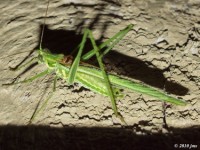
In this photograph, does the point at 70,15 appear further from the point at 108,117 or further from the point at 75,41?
the point at 108,117

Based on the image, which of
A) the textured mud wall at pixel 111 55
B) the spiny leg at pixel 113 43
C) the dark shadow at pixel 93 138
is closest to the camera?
the dark shadow at pixel 93 138

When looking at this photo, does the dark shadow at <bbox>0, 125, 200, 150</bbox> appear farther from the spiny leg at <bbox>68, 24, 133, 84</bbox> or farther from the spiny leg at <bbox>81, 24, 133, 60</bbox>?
the spiny leg at <bbox>81, 24, 133, 60</bbox>

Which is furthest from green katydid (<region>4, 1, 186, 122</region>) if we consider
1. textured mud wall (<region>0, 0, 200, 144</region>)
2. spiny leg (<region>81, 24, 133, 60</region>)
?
textured mud wall (<region>0, 0, 200, 144</region>)

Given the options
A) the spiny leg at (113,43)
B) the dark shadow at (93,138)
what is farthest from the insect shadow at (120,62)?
the dark shadow at (93,138)

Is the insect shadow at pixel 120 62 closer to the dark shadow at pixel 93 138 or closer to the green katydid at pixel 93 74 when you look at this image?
the green katydid at pixel 93 74

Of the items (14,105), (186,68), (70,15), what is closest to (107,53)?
(70,15)

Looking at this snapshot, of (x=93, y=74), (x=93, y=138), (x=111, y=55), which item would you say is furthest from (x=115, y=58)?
(x=93, y=138)
